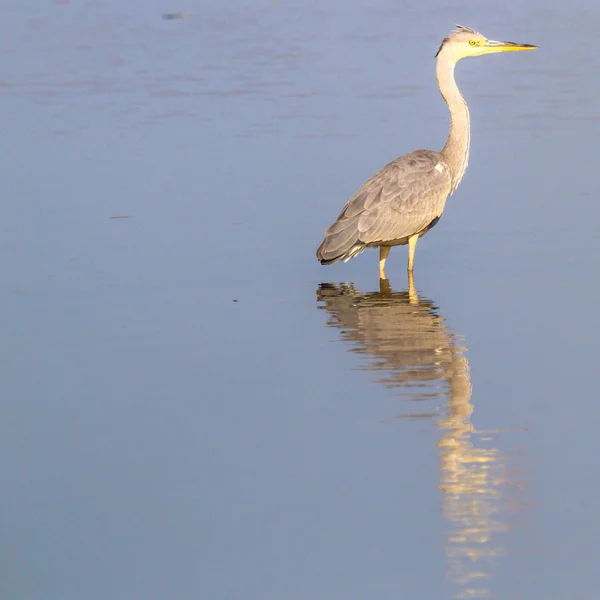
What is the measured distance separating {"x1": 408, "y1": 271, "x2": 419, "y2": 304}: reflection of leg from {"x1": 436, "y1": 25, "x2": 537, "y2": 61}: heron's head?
8.50 ft

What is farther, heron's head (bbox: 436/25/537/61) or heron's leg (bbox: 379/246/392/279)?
heron's head (bbox: 436/25/537/61)

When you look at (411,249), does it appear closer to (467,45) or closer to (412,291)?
(412,291)

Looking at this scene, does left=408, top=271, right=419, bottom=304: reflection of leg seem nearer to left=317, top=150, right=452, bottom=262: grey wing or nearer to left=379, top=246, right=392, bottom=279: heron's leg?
left=379, top=246, right=392, bottom=279: heron's leg

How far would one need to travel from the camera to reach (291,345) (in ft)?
32.8

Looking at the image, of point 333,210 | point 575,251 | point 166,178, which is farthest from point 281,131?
point 575,251

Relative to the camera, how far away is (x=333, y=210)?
1359cm

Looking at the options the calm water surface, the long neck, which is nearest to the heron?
the long neck

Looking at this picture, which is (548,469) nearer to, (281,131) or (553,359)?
(553,359)

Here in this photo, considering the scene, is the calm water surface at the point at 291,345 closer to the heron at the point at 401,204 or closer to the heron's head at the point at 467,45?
the heron at the point at 401,204

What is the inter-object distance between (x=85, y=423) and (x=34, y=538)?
5.33 feet

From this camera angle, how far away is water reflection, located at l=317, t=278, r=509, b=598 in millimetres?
6644

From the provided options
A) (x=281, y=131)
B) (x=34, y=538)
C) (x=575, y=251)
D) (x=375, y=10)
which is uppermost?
(x=375, y=10)

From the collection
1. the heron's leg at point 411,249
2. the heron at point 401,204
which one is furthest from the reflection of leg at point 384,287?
the heron's leg at point 411,249

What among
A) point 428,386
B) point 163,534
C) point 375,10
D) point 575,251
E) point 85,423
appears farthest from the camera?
point 375,10
